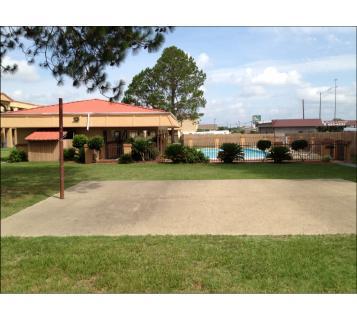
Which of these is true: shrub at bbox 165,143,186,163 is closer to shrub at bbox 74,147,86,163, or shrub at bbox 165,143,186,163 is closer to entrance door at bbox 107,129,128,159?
entrance door at bbox 107,129,128,159

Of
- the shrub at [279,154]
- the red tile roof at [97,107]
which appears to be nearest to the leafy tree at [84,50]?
the red tile roof at [97,107]

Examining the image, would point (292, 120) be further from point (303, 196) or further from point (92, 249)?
point (303, 196)

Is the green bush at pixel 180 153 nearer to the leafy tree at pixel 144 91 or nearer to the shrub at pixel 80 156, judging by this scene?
the leafy tree at pixel 144 91

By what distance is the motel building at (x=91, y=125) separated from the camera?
2.10 metres

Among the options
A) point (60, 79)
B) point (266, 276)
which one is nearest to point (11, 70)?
point (60, 79)

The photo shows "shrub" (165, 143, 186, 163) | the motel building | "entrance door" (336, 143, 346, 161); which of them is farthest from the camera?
"entrance door" (336, 143, 346, 161)

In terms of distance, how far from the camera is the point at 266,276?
3.24 metres

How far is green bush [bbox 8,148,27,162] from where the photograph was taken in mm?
2434

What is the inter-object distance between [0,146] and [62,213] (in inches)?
122

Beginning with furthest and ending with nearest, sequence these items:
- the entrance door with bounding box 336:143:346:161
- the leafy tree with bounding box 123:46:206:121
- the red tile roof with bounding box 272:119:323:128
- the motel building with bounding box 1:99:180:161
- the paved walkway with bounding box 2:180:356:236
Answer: the paved walkway with bounding box 2:180:356:236, the entrance door with bounding box 336:143:346:161, the motel building with bounding box 1:99:180:161, the red tile roof with bounding box 272:119:323:128, the leafy tree with bounding box 123:46:206:121

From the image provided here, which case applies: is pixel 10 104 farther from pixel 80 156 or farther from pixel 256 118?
pixel 256 118

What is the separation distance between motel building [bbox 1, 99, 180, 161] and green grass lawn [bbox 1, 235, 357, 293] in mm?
1308

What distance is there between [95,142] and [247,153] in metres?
1.00

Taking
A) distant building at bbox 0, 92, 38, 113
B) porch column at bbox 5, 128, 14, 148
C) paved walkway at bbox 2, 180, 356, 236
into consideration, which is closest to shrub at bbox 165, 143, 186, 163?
distant building at bbox 0, 92, 38, 113
